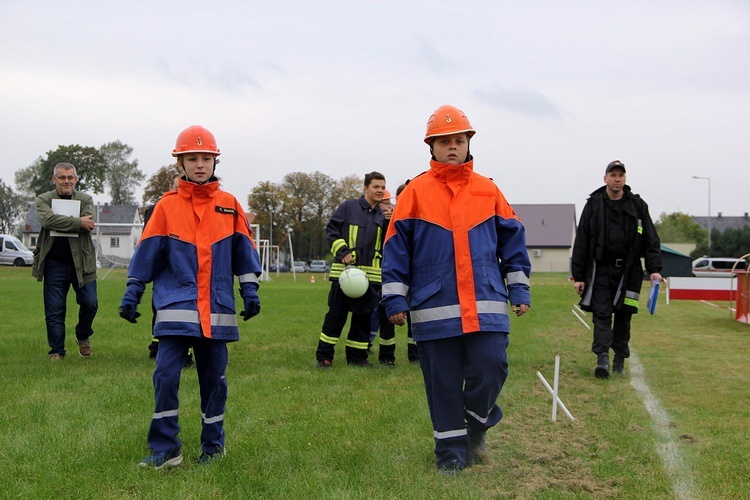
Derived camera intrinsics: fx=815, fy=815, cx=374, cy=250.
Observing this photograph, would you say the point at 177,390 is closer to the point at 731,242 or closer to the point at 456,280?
the point at 456,280

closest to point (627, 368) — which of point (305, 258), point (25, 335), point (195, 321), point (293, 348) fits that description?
point (293, 348)

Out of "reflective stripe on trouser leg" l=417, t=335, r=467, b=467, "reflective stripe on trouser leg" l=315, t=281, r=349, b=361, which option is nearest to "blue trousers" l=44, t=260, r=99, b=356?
"reflective stripe on trouser leg" l=315, t=281, r=349, b=361

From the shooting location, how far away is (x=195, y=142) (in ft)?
16.9

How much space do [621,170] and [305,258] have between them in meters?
92.2

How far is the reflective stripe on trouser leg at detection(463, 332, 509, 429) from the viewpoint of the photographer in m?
4.97

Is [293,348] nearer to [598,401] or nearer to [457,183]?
[598,401]

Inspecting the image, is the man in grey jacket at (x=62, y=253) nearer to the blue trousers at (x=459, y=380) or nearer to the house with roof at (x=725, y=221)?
the blue trousers at (x=459, y=380)

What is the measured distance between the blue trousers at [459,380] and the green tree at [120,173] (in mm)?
97027

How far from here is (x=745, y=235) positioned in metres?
78.5

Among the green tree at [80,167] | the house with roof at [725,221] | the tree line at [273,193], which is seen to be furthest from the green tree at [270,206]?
the house with roof at [725,221]

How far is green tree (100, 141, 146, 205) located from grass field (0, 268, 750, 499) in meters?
91.9

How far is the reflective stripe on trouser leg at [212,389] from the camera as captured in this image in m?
5.11

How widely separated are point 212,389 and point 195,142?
1565 mm

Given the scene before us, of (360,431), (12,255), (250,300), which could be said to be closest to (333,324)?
(360,431)
